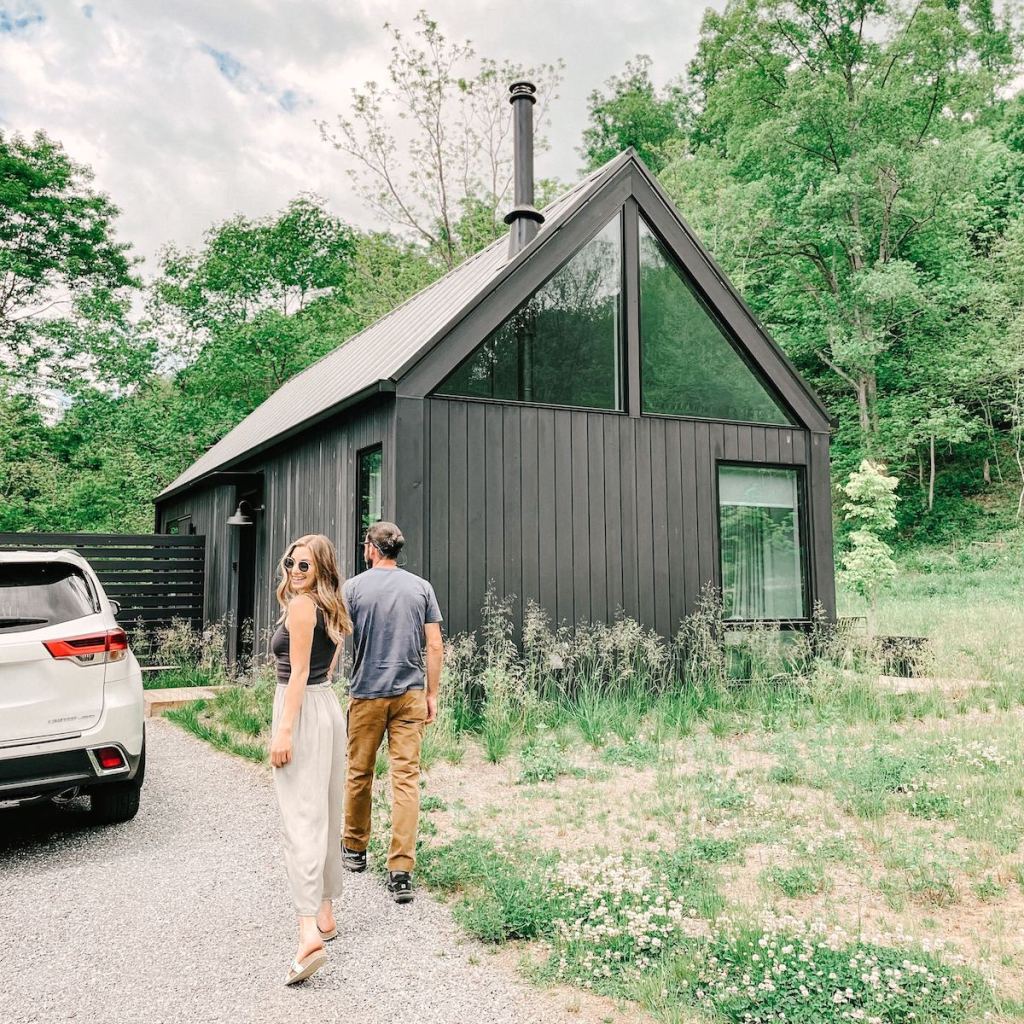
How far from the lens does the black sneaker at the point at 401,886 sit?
3545 mm

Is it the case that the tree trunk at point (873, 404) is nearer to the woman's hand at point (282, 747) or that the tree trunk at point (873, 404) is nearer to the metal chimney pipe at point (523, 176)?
the metal chimney pipe at point (523, 176)

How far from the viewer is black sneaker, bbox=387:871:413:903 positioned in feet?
11.6

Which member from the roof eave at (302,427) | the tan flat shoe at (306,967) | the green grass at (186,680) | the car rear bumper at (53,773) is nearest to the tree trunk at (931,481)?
the roof eave at (302,427)

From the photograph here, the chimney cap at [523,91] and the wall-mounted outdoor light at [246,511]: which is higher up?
the chimney cap at [523,91]

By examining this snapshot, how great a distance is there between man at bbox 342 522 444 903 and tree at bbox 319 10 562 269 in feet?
61.6

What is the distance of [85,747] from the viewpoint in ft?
13.7

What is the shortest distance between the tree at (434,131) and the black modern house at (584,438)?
39.2 feet

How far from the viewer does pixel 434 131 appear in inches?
803

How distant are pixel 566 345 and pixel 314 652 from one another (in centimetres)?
589

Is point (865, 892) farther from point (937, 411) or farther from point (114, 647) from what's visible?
point (937, 411)

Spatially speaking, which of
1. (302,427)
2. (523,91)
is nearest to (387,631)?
(302,427)

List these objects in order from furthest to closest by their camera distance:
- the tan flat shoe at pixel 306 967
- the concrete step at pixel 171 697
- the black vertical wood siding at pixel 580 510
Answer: the concrete step at pixel 171 697 < the black vertical wood siding at pixel 580 510 < the tan flat shoe at pixel 306 967

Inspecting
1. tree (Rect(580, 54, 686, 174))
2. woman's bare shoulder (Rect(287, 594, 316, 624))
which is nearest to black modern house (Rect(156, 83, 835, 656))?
woman's bare shoulder (Rect(287, 594, 316, 624))

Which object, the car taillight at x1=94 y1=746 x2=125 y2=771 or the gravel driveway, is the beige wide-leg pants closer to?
the gravel driveway
